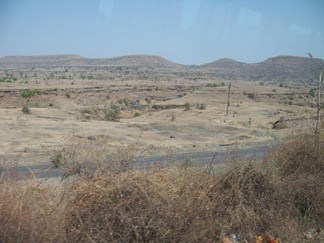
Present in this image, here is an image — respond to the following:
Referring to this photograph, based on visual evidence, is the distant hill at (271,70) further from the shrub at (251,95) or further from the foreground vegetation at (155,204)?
the foreground vegetation at (155,204)

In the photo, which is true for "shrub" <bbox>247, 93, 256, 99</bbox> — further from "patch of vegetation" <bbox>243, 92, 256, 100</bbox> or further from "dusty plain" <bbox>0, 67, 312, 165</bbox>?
"dusty plain" <bbox>0, 67, 312, 165</bbox>

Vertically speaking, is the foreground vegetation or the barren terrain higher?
the foreground vegetation

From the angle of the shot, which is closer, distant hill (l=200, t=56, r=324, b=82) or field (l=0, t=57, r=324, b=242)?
field (l=0, t=57, r=324, b=242)

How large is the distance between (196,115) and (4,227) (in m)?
40.6

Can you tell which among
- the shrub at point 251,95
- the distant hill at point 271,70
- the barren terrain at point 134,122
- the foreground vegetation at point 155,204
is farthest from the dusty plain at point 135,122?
the distant hill at point 271,70

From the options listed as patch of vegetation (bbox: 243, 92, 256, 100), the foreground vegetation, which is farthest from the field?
patch of vegetation (bbox: 243, 92, 256, 100)

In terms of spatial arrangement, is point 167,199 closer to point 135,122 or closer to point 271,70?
point 135,122

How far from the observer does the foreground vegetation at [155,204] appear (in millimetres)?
6098

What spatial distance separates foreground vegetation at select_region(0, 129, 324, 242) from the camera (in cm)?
610

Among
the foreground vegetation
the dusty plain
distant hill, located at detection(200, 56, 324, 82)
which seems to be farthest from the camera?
distant hill, located at detection(200, 56, 324, 82)

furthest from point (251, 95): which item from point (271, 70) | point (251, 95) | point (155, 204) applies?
point (271, 70)

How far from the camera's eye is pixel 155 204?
6.59 meters

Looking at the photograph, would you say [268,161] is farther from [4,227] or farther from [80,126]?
[80,126]

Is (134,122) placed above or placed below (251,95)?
above
